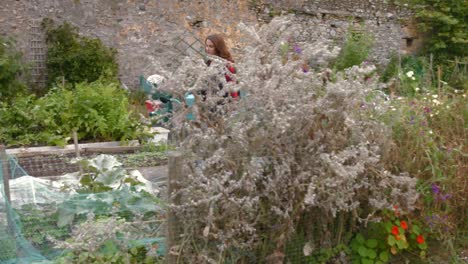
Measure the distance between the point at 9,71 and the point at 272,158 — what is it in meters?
7.29

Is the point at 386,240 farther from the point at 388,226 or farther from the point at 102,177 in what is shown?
the point at 102,177

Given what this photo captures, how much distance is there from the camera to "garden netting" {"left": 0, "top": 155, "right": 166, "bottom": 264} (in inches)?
139

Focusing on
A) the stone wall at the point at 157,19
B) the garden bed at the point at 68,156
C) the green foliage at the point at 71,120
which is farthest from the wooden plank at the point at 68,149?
the stone wall at the point at 157,19

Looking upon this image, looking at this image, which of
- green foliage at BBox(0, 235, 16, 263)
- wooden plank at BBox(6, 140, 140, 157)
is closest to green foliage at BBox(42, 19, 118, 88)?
wooden plank at BBox(6, 140, 140, 157)

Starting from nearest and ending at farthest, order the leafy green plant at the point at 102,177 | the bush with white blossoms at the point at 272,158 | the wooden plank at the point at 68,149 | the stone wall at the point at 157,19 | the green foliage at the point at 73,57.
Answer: the bush with white blossoms at the point at 272,158 < the leafy green plant at the point at 102,177 < the wooden plank at the point at 68,149 < the green foliage at the point at 73,57 < the stone wall at the point at 157,19

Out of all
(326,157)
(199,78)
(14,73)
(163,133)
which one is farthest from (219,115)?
(14,73)

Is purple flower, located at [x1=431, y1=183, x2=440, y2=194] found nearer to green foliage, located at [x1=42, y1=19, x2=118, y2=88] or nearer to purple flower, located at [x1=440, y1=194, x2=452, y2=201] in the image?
purple flower, located at [x1=440, y1=194, x2=452, y2=201]

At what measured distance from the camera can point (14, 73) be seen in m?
9.98

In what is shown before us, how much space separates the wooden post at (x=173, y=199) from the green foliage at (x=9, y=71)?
686 cm

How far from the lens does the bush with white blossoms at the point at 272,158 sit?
3426 millimetres

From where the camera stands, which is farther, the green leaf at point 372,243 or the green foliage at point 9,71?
the green foliage at point 9,71

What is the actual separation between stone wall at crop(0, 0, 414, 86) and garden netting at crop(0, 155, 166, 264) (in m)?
5.57

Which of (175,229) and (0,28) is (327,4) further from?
(175,229)

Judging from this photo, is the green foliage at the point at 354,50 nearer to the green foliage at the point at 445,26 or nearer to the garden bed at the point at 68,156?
the green foliage at the point at 445,26
